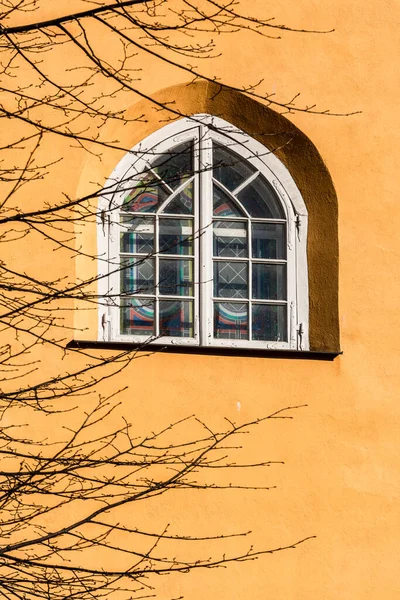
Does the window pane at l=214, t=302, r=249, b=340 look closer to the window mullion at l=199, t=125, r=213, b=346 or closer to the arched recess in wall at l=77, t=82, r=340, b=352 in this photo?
the window mullion at l=199, t=125, r=213, b=346

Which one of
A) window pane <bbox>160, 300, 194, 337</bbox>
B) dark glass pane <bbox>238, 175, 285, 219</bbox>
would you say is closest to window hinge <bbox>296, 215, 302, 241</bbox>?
dark glass pane <bbox>238, 175, 285, 219</bbox>

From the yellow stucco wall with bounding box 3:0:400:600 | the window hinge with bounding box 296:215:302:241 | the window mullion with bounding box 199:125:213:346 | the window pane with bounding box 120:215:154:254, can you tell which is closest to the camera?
the yellow stucco wall with bounding box 3:0:400:600

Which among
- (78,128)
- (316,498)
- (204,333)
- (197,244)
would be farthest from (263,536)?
(78,128)

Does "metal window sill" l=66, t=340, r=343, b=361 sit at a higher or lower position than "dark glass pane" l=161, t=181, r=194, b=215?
lower

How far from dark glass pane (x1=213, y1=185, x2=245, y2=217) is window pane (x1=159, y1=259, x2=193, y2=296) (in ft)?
1.22

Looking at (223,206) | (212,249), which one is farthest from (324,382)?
(223,206)

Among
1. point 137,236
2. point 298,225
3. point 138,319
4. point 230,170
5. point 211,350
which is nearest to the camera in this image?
point 211,350

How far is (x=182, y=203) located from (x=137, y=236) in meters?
0.35

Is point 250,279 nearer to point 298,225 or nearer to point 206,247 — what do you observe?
point 206,247

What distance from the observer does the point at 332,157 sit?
8.45m

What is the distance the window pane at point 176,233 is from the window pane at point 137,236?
7cm

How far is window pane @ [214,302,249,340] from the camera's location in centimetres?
839

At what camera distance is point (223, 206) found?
8586 mm

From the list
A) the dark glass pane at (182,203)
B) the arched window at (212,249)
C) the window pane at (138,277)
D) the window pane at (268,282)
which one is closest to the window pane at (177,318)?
the arched window at (212,249)
